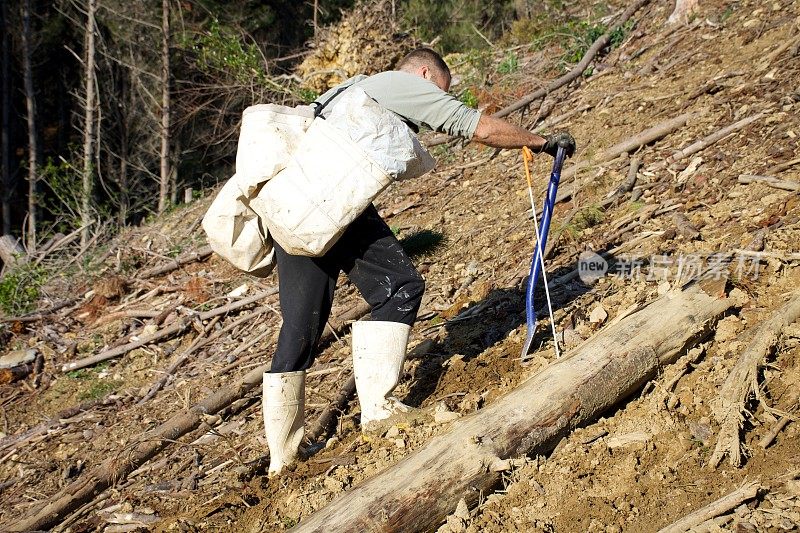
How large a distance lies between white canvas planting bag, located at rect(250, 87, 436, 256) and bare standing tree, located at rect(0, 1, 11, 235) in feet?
57.2

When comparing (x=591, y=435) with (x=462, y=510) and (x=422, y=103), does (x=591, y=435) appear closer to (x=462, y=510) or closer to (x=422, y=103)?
(x=462, y=510)

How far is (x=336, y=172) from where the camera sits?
3316mm

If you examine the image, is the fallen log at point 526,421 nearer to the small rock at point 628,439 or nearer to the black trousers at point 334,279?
the small rock at point 628,439


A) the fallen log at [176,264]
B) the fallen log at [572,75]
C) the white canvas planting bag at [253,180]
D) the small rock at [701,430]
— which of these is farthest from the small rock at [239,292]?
the small rock at [701,430]

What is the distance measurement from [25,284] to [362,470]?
25.0 ft

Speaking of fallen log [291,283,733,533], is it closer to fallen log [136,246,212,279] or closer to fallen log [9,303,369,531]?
fallen log [9,303,369,531]

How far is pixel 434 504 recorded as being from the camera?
297 centimetres

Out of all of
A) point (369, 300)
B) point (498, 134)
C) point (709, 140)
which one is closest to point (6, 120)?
point (709, 140)

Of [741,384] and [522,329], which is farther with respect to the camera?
[522,329]

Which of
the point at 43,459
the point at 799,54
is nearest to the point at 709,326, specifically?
the point at 799,54

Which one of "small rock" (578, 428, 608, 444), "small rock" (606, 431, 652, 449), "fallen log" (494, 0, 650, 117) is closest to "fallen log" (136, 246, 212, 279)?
"fallen log" (494, 0, 650, 117)

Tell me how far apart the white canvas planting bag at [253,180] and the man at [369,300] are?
14cm

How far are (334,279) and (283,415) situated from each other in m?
0.75

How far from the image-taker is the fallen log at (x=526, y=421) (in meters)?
2.90
